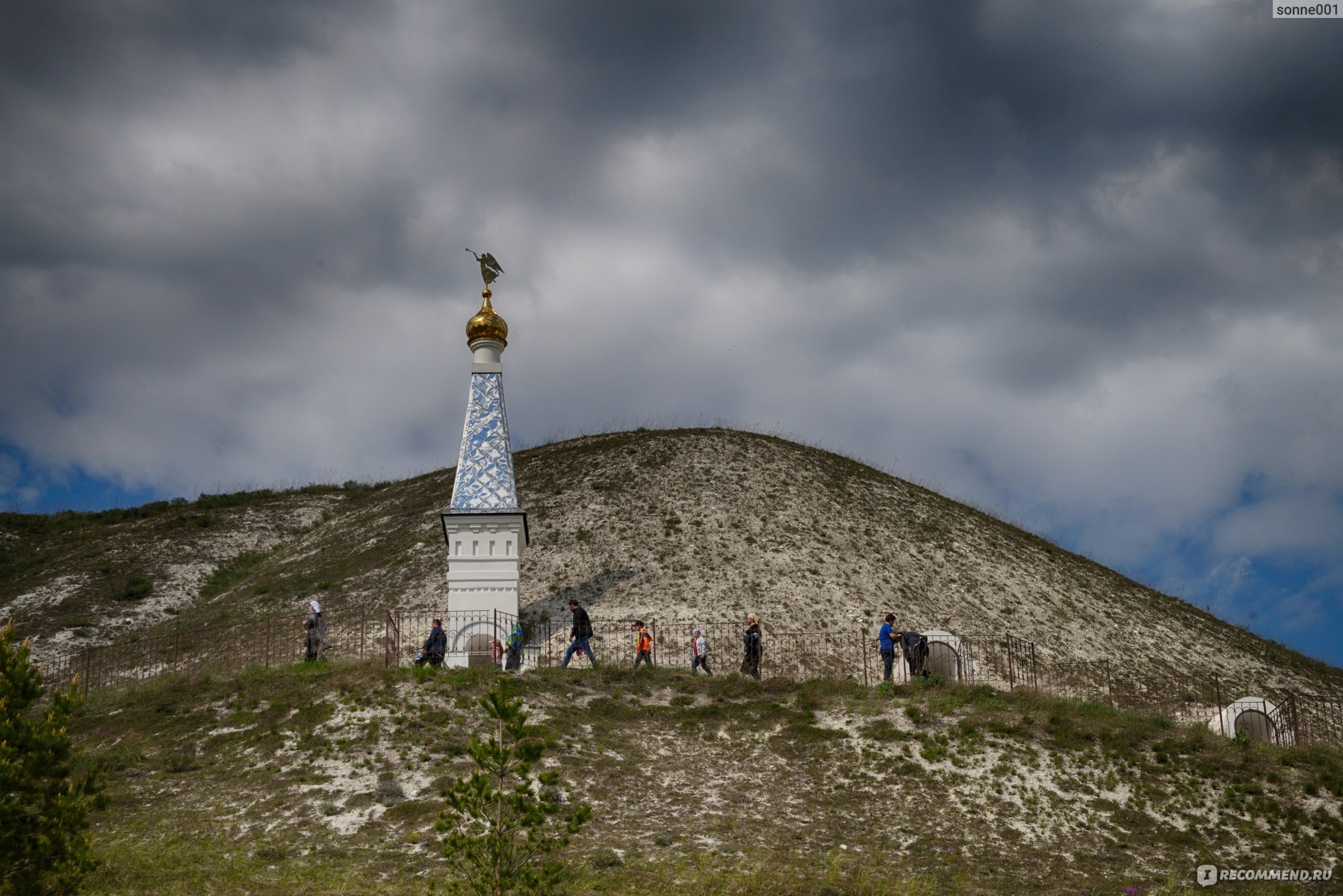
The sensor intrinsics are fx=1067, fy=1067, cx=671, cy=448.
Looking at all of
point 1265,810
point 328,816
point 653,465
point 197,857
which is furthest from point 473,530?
point 1265,810

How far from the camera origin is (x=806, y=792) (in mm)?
19453

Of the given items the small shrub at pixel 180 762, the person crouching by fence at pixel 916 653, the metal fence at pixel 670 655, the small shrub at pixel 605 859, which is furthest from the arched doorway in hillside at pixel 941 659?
the small shrub at pixel 180 762

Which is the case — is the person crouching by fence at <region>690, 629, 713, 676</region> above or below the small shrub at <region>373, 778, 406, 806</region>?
above

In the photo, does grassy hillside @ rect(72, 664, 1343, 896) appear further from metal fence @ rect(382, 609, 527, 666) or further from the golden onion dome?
the golden onion dome

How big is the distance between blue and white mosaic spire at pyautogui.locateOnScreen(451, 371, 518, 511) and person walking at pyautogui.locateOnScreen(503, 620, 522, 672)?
3.49 m

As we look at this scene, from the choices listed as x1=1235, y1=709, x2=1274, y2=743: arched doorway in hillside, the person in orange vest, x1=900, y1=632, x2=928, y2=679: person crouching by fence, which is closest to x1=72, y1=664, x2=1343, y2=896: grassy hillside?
the person in orange vest

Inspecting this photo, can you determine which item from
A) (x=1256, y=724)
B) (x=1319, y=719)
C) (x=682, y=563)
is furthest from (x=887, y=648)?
(x=1319, y=719)

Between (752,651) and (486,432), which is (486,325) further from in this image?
(752,651)

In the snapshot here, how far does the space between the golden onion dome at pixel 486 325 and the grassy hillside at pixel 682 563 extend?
8334 millimetres

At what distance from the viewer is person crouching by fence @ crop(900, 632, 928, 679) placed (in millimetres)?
25781

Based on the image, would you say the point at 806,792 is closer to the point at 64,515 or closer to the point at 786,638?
the point at 786,638

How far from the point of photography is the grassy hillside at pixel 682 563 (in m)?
34.1

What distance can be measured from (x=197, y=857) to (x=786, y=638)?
18.4 m

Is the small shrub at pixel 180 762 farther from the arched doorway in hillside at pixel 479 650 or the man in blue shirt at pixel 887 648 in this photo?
the man in blue shirt at pixel 887 648
